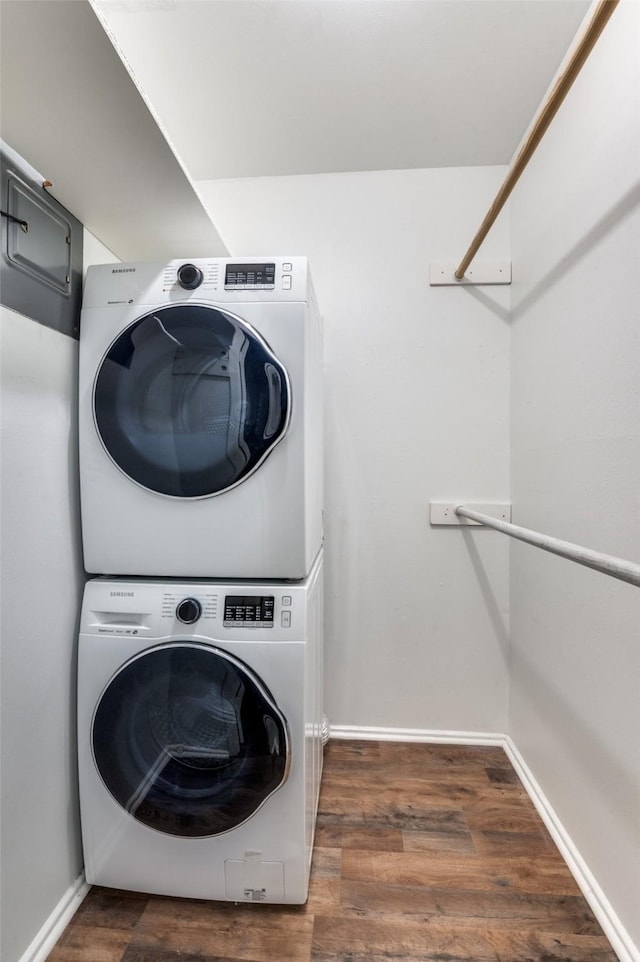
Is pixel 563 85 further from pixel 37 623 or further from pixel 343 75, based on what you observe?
pixel 37 623

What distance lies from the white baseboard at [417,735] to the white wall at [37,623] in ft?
3.20

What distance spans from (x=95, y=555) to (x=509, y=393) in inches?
61.3

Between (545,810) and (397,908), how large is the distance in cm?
58

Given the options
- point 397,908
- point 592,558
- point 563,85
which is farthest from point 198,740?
point 563,85

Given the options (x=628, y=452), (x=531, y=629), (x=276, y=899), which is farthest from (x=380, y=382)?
(x=276, y=899)

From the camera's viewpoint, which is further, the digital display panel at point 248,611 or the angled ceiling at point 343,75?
the angled ceiling at point 343,75

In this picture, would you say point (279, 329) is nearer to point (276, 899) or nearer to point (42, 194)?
point (42, 194)

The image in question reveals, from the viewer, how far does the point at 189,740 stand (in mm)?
1050

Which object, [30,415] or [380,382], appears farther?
[380,382]

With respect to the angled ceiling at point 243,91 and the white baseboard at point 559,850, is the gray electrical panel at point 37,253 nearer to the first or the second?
the angled ceiling at point 243,91

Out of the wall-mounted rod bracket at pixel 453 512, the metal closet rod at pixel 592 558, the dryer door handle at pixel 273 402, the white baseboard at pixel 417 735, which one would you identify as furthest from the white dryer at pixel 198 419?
the white baseboard at pixel 417 735

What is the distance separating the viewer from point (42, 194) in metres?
1.05

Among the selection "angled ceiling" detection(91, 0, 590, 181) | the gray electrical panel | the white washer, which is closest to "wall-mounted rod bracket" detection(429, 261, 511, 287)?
"angled ceiling" detection(91, 0, 590, 181)

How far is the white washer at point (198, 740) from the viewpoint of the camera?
102 centimetres
